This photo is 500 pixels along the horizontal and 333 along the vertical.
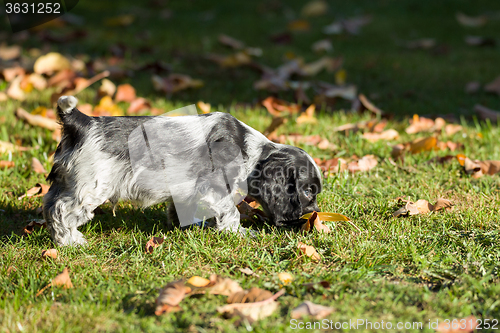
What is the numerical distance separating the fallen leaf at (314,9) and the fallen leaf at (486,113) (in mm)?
4730

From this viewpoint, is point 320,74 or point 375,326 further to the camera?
point 320,74

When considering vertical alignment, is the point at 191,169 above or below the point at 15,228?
above

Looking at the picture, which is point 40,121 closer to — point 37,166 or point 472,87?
point 37,166

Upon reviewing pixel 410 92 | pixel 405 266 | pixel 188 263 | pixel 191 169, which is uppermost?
pixel 191 169

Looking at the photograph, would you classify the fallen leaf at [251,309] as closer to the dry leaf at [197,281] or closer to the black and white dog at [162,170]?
the dry leaf at [197,281]

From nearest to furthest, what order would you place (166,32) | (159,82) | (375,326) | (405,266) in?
(375,326) < (405,266) < (159,82) < (166,32)

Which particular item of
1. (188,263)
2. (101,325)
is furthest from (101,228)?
(101,325)

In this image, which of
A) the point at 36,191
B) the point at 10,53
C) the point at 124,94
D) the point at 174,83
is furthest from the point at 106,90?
the point at 10,53

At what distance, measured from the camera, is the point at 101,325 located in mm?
2145

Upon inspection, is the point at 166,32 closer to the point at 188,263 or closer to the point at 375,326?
the point at 188,263

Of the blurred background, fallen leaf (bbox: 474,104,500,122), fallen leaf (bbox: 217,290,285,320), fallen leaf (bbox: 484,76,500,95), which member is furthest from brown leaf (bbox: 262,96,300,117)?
fallen leaf (bbox: 217,290,285,320)

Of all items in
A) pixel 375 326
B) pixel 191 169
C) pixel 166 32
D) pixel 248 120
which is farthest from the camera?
pixel 166 32

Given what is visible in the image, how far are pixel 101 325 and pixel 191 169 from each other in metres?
1.10

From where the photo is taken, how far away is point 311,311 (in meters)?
2.17
